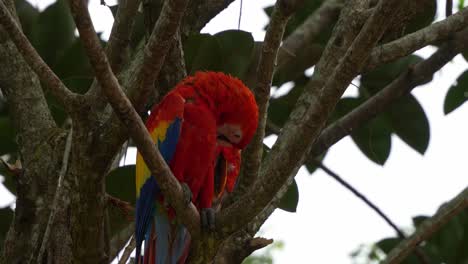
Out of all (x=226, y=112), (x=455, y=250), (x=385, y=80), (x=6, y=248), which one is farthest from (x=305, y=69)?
(x=6, y=248)

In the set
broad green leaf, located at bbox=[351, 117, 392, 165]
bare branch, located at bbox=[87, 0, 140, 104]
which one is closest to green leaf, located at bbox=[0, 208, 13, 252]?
bare branch, located at bbox=[87, 0, 140, 104]

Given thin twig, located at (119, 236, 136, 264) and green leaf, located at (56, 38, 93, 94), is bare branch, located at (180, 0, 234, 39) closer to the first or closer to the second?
green leaf, located at (56, 38, 93, 94)

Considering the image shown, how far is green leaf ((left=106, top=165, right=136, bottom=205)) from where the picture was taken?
3.45m

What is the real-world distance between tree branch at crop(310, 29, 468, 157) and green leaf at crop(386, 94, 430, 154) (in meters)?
0.33

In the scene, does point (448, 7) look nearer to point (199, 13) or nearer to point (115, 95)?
point (199, 13)

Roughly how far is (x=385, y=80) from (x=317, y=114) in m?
1.82

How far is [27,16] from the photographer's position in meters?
3.72

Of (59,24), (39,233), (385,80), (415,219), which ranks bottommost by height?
(415,219)

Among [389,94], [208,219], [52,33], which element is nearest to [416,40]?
[389,94]

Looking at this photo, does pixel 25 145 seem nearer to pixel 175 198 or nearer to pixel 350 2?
pixel 175 198

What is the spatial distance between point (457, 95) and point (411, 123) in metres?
0.28

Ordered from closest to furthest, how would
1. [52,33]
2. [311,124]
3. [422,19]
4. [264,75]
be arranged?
1. [311,124]
2. [264,75]
3. [52,33]
4. [422,19]

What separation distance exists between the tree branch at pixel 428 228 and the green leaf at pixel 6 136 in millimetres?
1772

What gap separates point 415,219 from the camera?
390cm
